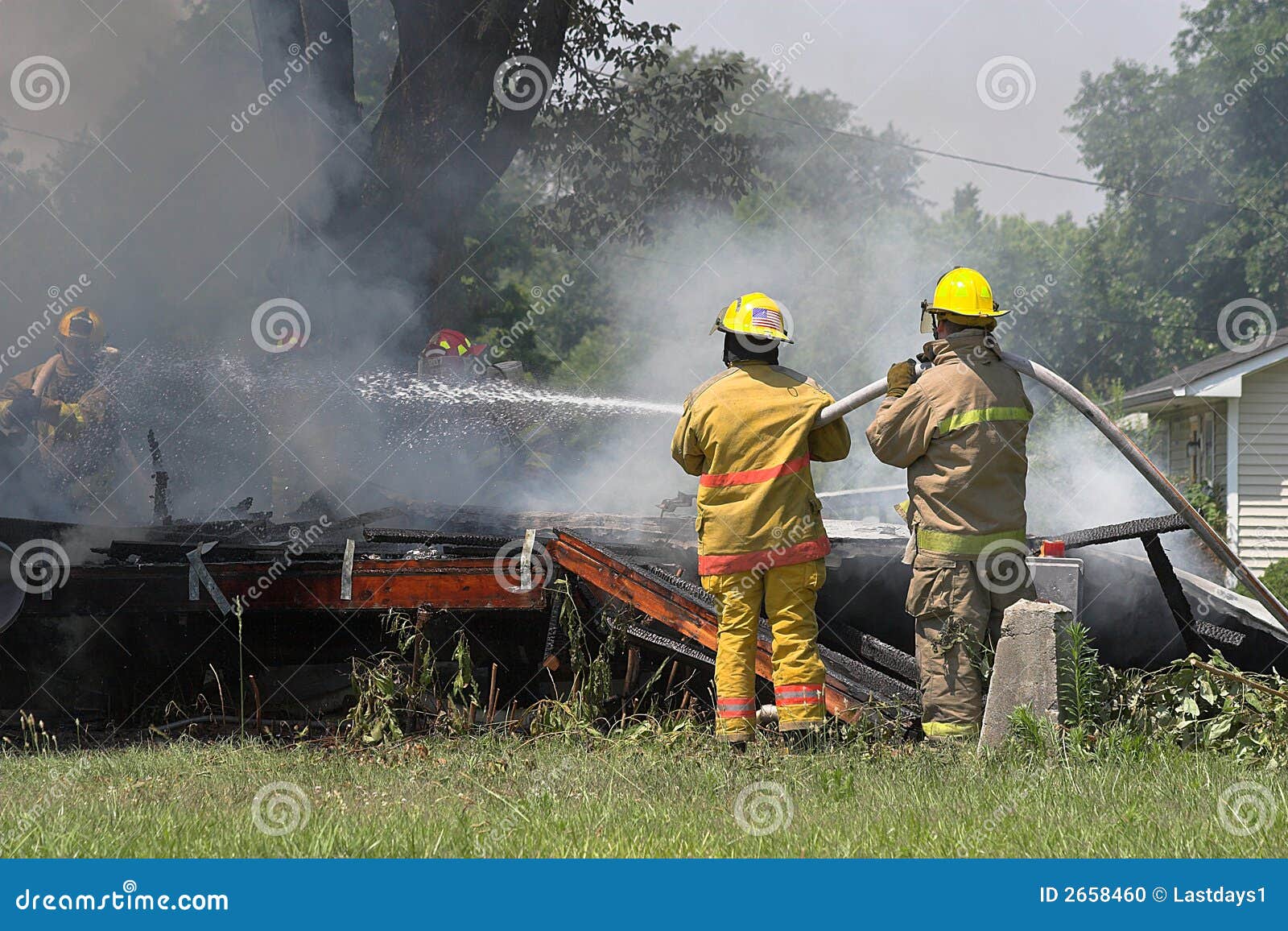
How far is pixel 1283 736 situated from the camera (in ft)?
15.8

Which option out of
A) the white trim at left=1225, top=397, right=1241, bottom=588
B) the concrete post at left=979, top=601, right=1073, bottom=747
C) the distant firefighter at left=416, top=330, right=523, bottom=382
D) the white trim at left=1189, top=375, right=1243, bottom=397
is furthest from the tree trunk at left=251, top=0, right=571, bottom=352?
the white trim at left=1225, top=397, right=1241, bottom=588

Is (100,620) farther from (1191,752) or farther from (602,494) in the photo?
(602,494)

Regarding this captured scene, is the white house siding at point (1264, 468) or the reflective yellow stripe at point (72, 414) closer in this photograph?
the reflective yellow stripe at point (72, 414)

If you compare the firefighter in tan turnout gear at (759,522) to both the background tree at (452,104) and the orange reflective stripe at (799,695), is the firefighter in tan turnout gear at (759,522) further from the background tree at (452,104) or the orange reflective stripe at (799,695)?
the background tree at (452,104)

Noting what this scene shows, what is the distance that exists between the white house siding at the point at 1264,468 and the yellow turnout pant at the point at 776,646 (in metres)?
15.5

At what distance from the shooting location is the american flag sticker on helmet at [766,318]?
5.31 m

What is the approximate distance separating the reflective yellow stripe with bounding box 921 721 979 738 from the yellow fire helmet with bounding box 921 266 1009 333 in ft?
5.27

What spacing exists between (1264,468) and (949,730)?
1562 cm

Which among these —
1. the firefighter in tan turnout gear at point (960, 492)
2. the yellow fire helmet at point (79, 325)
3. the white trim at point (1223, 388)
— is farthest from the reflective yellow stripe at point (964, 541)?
the white trim at point (1223, 388)

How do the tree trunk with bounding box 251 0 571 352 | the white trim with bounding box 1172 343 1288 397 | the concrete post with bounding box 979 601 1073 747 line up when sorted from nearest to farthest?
the concrete post with bounding box 979 601 1073 747 < the tree trunk with bounding box 251 0 571 352 < the white trim with bounding box 1172 343 1288 397

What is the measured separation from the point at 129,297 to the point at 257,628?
7.77 meters

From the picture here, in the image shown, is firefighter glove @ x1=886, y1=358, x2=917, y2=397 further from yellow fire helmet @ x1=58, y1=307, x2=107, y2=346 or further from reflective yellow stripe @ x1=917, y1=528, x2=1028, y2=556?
yellow fire helmet @ x1=58, y1=307, x2=107, y2=346

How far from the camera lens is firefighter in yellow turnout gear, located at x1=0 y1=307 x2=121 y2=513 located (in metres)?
9.02

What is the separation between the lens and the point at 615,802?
404 centimetres
